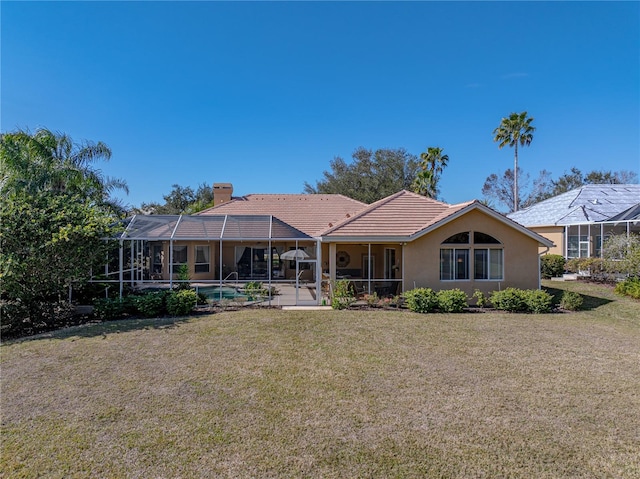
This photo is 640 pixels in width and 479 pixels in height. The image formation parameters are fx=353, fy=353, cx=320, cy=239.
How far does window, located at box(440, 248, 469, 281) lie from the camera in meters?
15.3

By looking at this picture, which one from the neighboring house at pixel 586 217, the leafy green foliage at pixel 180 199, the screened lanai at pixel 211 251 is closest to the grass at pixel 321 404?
the screened lanai at pixel 211 251

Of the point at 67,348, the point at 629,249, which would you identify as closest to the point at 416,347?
the point at 67,348

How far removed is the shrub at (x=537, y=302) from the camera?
45.5 feet

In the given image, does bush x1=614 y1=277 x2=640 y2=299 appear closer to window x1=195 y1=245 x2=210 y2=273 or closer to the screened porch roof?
the screened porch roof

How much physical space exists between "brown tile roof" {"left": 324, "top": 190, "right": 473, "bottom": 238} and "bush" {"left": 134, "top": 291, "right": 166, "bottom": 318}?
23.4ft

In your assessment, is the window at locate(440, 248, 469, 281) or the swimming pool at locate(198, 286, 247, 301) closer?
the window at locate(440, 248, 469, 281)

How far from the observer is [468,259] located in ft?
50.4

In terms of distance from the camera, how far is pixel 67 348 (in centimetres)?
938

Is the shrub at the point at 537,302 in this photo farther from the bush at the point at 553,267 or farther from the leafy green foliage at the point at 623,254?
the bush at the point at 553,267

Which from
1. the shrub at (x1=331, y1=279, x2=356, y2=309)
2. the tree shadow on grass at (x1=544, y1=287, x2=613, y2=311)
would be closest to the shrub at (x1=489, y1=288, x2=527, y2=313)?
the tree shadow on grass at (x1=544, y1=287, x2=613, y2=311)

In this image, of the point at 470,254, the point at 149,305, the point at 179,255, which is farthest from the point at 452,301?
the point at 179,255

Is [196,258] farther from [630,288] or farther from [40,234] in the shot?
[630,288]

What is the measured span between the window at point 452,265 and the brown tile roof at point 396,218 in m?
1.55

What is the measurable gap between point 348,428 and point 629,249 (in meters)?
18.4
